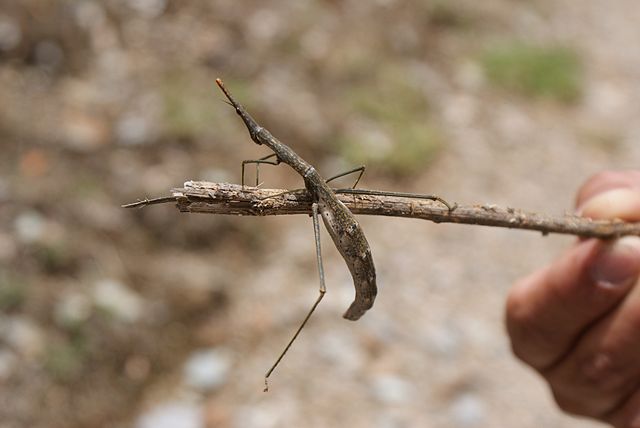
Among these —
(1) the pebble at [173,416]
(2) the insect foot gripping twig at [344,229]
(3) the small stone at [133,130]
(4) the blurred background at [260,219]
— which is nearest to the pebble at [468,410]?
(4) the blurred background at [260,219]

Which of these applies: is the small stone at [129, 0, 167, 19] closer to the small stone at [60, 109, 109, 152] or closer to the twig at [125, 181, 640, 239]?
the small stone at [60, 109, 109, 152]

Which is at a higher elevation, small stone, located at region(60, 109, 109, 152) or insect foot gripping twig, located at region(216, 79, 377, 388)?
insect foot gripping twig, located at region(216, 79, 377, 388)

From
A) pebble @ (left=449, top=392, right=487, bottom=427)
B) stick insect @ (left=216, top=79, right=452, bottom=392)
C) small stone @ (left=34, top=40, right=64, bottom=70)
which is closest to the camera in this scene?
stick insect @ (left=216, top=79, right=452, bottom=392)

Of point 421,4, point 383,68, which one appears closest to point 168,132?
point 383,68

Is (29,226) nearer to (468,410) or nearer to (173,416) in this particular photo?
(173,416)

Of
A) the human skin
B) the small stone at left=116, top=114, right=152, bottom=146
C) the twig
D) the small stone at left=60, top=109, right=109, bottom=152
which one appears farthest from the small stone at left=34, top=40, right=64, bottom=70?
the human skin
